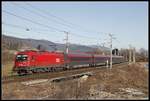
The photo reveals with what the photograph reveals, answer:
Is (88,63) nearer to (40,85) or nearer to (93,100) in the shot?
(40,85)

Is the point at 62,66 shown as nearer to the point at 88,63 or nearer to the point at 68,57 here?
the point at 68,57

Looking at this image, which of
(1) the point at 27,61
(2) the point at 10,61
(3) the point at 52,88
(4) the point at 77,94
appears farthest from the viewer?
(2) the point at 10,61

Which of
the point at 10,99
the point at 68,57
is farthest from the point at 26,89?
the point at 68,57

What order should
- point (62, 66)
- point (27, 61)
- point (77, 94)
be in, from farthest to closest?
point (62, 66)
point (27, 61)
point (77, 94)

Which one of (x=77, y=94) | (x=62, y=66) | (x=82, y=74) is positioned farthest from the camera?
(x=62, y=66)

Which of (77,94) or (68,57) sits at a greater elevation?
(68,57)

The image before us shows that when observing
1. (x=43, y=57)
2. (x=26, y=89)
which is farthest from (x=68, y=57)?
(x=26, y=89)

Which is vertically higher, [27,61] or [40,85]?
[27,61]

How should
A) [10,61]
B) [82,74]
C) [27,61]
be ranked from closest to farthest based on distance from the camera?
[27,61]
[82,74]
[10,61]

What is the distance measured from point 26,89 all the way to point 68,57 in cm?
2837

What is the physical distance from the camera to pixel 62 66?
5003 centimetres

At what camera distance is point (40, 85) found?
93.9 feet

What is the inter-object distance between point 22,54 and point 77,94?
1761cm

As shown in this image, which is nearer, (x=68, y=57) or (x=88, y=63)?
(x=68, y=57)
